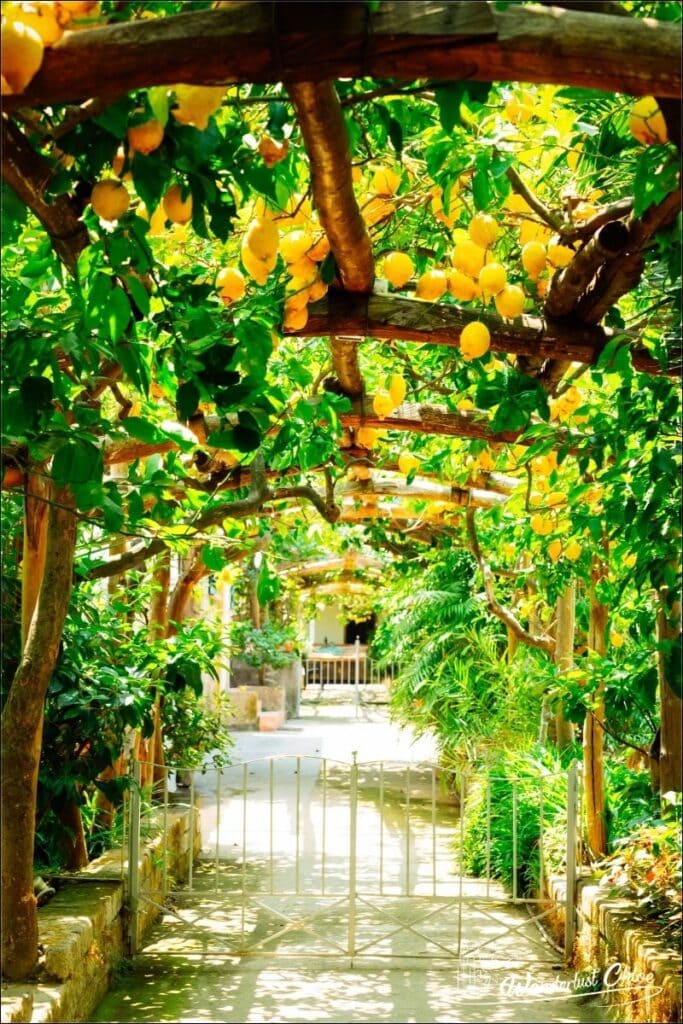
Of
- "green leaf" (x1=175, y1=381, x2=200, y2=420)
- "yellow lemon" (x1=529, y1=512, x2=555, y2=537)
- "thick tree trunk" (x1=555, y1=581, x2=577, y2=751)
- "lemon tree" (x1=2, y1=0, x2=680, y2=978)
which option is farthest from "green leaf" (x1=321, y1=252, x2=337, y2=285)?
"thick tree trunk" (x1=555, y1=581, x2=577, y2=751)

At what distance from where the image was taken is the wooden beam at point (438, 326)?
3258 millimetres

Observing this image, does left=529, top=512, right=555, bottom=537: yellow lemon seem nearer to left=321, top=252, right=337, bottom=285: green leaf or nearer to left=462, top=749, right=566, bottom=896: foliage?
left=462, top=749, right=566, bottom=896: foliage

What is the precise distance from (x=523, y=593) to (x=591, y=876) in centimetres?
385

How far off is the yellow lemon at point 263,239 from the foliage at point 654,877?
3.09 m

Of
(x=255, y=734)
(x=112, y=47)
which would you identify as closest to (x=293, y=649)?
(x=255, y=734)

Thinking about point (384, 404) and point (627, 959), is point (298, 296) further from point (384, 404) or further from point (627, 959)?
point (627, 959)

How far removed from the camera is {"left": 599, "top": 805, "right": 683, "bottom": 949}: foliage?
14.9 ft

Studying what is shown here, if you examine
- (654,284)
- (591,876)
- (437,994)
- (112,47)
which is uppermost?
(654,284)

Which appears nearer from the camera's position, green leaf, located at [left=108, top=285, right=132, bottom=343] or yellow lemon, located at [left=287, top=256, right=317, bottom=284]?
green leaf, located at [left=108, top=285, right=132, bottom=343]

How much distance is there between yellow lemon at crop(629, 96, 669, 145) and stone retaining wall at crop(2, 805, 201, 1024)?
2891mm

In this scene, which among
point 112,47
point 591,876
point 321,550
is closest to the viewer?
point 112,47

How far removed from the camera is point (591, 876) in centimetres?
596

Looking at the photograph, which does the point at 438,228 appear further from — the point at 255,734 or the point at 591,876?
the point at 255,734

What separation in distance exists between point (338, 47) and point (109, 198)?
449mm
